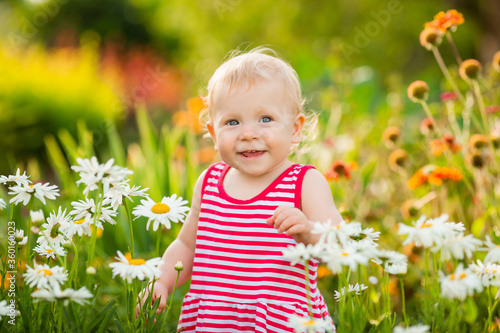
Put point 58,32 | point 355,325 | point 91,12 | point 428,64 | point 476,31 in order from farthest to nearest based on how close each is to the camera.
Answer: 1. point 91,12
2. point 58,32
3. point 428,64
4. point 476,31
5. point 355,325

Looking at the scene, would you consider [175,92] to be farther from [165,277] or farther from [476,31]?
[165,277]

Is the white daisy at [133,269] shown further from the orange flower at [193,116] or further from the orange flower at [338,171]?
the orange flower at [193,116]

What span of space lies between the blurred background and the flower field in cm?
49

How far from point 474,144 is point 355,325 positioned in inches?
58.5

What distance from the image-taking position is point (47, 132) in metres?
6.64

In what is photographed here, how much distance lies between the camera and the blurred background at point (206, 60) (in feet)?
19.7

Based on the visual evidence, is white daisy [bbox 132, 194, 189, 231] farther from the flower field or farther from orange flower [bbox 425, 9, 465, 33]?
orange flower [bbox 425, 9, 465, 33]

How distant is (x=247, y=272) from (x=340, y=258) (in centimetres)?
52

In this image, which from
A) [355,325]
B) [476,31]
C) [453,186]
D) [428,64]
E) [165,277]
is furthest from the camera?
[428,64]

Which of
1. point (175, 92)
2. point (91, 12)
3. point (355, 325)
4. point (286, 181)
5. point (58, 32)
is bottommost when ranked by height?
point (355, 325)

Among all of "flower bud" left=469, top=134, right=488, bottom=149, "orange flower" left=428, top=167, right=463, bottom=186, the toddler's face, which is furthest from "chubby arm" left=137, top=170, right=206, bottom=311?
"flower bud" left=469, top=134, right=488, bottom=149

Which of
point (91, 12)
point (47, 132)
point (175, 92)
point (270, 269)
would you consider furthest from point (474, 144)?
point (91, 12)

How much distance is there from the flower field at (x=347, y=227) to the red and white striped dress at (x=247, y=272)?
10 cm

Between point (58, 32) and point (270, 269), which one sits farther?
point (58, 32)
